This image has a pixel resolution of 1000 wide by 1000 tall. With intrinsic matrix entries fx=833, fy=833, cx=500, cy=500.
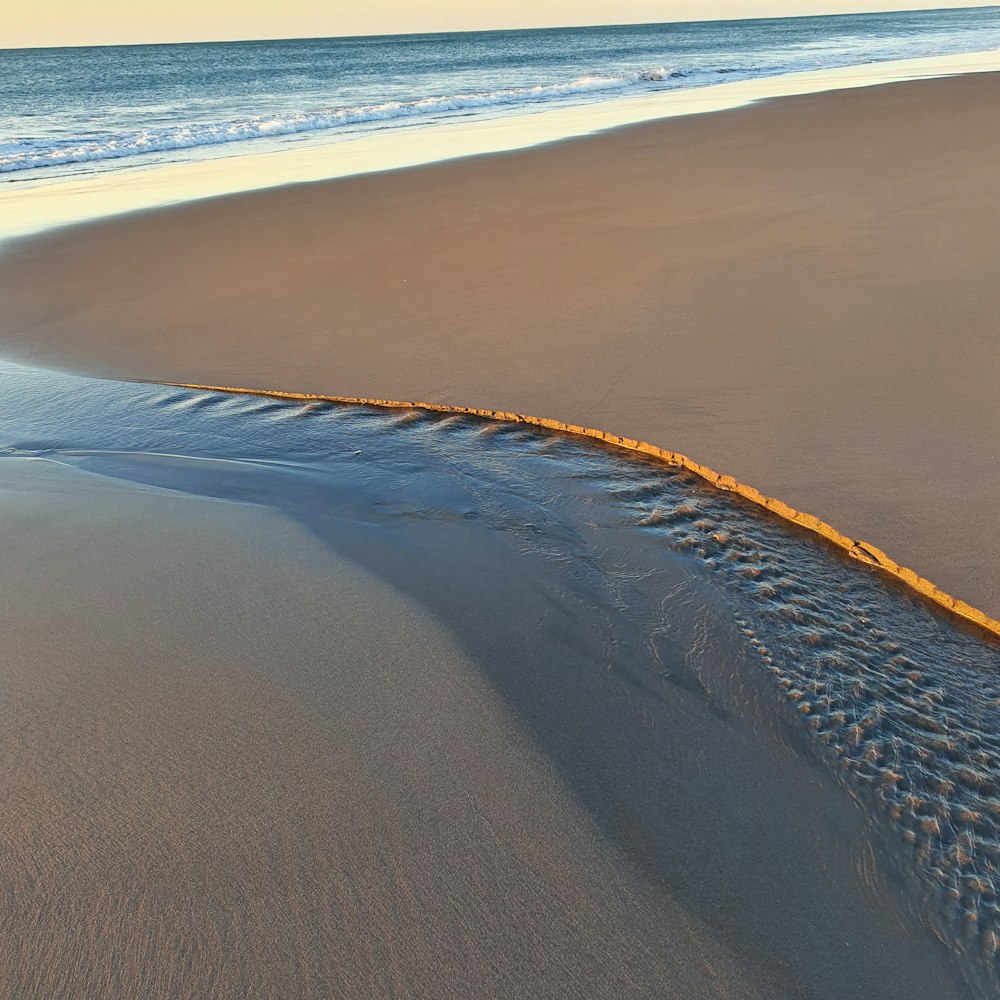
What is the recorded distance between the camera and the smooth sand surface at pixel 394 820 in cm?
149

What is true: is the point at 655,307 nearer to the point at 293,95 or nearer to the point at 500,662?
→ the point at 500,662

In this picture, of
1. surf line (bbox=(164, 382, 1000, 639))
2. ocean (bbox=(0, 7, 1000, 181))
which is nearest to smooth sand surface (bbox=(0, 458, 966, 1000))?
surf line (bbox=(164, 382, 1000, 639))

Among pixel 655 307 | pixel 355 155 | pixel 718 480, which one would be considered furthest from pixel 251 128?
pixel 718 480

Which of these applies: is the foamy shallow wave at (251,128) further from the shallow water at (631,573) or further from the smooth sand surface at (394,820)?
the smooth sand surface at (394,820)

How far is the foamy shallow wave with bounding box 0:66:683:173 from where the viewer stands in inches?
540

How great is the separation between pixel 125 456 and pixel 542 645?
220 centimetres

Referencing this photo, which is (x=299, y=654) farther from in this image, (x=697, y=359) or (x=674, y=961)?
(x=697, y=359)

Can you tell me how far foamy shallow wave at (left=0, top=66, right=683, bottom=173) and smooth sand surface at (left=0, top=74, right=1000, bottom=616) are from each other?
704cm

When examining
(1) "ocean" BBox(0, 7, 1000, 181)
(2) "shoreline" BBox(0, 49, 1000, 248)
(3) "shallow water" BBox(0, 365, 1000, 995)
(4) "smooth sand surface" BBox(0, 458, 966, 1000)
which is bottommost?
(3) "shallow water" BBox(0, 365, 1000, 995)

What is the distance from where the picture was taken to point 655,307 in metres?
4.84

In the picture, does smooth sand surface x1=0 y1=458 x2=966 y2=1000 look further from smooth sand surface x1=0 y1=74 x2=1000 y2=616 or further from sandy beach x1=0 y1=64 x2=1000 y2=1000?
smooth sand surface x1=0 y1=74 x2=1000 y2=616

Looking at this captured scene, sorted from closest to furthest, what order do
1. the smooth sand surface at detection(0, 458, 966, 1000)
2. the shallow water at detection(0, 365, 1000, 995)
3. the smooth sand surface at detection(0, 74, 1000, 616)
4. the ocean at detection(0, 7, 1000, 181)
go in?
1. the smooth sand surface at detection(0, 458, 966, 1000)
2. the shallow water at detection(0, 365, 1000, 995)
3. the smooth sand surface at detection(0, 74, 1000, 616)
4. the ocean at detection(0, 7, 1000, 181)

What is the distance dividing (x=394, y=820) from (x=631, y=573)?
122 centimetres

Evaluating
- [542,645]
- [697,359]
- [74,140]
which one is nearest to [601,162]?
[697,359]
